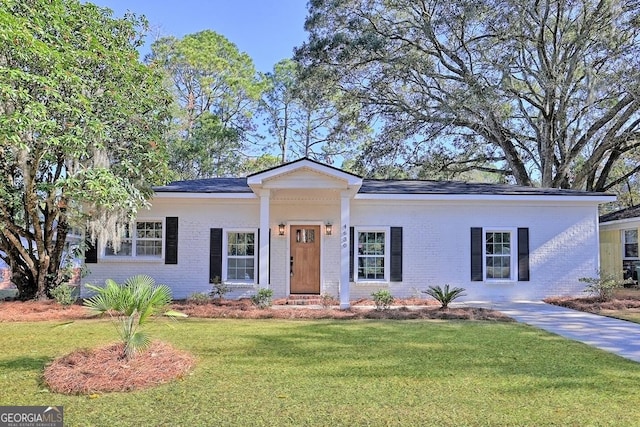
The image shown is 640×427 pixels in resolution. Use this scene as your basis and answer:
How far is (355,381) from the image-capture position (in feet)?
16.5

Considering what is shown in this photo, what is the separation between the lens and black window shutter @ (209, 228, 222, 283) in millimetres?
12500

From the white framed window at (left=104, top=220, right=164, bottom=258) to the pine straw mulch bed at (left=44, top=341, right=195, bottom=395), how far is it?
7047 millimetres

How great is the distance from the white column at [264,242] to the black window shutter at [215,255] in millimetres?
1765

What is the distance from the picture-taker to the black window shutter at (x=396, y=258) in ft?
41.3

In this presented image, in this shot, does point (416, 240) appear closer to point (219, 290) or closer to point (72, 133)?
point (219, 290)

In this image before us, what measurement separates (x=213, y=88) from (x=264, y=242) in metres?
21.4

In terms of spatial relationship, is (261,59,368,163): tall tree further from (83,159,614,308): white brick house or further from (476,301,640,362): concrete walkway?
(476,301,640,362): concrete walkway

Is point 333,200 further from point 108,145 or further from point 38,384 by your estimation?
point 38,384

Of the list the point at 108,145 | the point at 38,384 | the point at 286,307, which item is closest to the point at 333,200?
the point at 286,307

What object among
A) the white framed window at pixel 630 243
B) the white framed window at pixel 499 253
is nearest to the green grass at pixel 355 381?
the white framed window at pixel 499 253

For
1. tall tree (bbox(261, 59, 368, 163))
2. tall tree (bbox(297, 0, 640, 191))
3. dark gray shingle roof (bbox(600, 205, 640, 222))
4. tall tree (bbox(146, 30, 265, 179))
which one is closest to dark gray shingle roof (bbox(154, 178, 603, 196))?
tall tree (bbox(297, 0, 640, 191))

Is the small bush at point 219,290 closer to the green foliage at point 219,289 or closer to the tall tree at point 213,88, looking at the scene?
the green foliage at point 219,289

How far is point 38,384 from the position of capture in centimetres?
480

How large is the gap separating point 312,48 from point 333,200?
850cm
